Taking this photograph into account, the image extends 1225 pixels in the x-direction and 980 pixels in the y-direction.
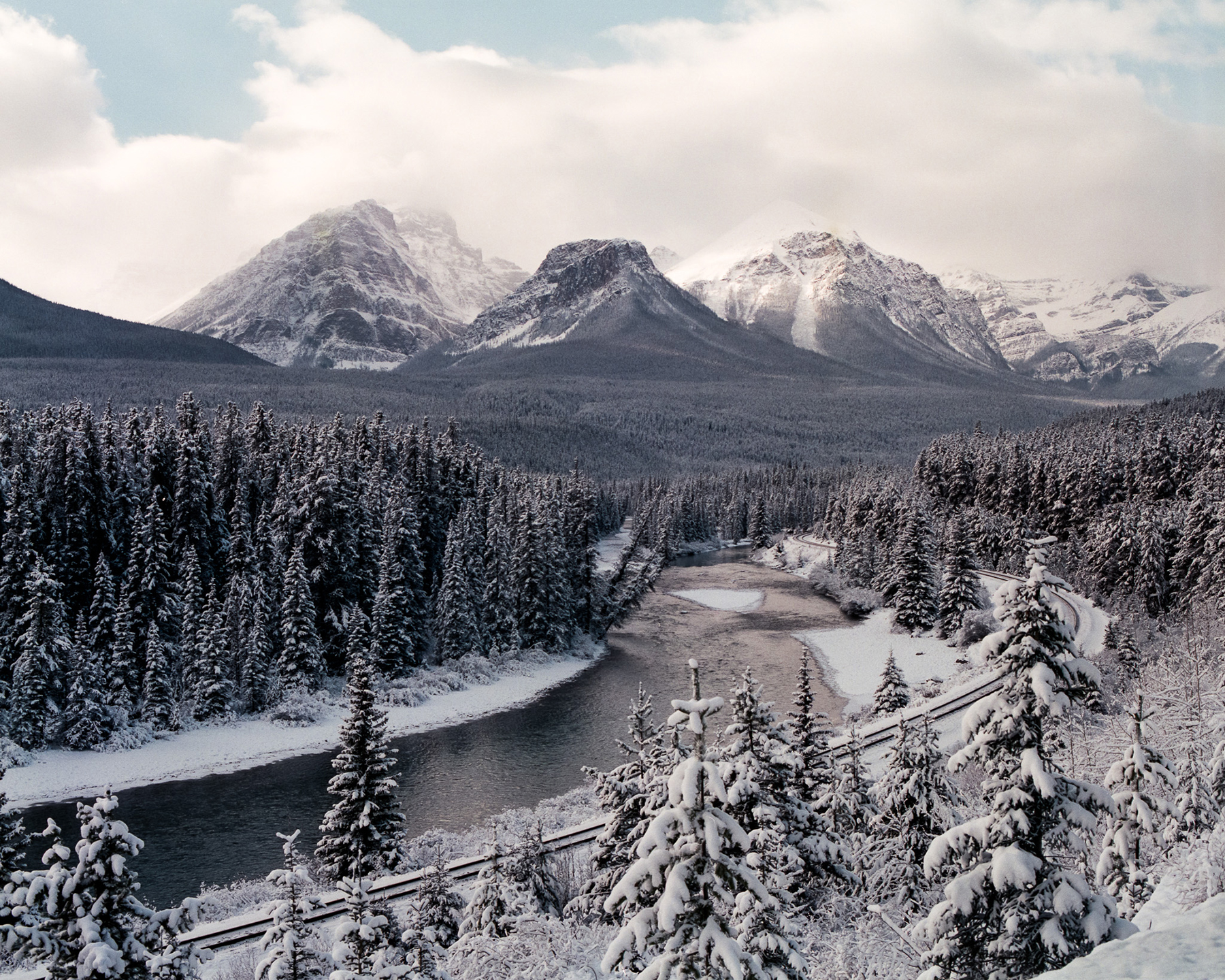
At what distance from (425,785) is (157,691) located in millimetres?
19745

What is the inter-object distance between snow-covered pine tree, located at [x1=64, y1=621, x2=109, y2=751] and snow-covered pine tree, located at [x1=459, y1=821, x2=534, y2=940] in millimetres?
34575

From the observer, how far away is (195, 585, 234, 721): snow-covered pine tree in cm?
5191

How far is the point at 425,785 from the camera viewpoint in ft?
141

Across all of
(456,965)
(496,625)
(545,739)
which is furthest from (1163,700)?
(496,625)

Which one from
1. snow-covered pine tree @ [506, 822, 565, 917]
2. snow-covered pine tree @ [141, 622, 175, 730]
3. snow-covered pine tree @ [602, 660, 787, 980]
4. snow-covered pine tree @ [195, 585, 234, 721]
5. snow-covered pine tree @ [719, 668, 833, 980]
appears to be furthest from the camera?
snow-covered pine tree @ [195, 585, 234, 721]

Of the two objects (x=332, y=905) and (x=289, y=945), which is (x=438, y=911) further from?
(x=289, y=945)

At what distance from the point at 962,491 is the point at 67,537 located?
324 feet

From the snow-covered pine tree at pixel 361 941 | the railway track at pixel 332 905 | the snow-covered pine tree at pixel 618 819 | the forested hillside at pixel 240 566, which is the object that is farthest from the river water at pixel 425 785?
the snow-covered pine tree at pixel 361 941

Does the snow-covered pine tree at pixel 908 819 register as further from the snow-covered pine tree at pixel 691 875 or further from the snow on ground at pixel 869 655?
the snow on ground at pixel 869 655

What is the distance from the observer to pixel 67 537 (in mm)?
55312

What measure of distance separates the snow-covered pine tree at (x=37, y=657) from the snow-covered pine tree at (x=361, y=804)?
26.4m

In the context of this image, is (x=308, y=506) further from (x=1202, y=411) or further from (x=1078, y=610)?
(x=1202, y=411)

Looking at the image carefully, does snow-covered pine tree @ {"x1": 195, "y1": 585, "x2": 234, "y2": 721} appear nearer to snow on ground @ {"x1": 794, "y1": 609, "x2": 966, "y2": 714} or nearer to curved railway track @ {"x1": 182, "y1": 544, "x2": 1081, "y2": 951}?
curved railway track @ {"x1": 182, "y1": 544, "x2": 1081, "y2": 951}

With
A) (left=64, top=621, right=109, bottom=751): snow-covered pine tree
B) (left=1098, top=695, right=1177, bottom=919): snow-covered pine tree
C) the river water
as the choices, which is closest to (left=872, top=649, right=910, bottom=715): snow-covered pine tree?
the river water
